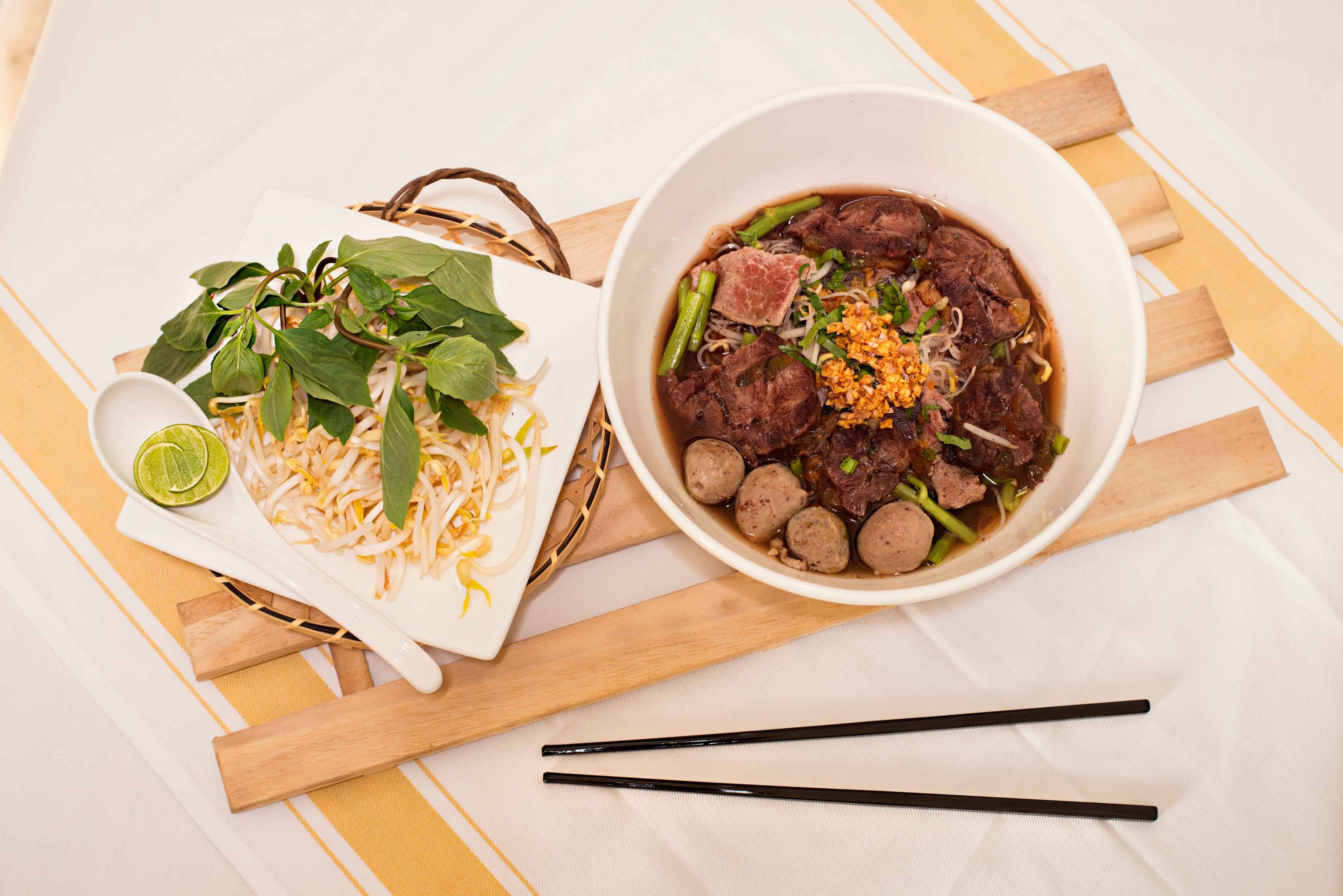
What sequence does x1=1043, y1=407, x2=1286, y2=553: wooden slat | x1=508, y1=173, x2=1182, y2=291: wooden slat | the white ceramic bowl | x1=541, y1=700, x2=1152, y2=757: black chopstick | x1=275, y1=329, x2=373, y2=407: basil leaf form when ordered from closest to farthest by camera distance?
1. the white ceramic bowl
2. x1=275, y1=329, x2=373, y2=407: basil leaf
3. x1=541, y1=700, x2=1152, y2=757: black chopstick
4. x1=1043, y1=407, x2=1286, y2=553: wooden slat
5. x1=508, y1=173, x2=1182, y2=291: wooden slat

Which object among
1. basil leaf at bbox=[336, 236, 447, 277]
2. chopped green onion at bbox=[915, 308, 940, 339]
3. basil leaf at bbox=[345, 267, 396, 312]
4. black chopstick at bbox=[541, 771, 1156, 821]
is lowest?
black chopstick at bbox=[541, 771, 1156, 821]

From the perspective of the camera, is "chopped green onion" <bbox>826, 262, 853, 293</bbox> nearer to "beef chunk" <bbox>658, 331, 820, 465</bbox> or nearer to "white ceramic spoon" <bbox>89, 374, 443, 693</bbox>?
"beef chunk" <bbox>658, 331, 820, 465</bbox>

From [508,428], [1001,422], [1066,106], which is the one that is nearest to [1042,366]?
[1001,422]

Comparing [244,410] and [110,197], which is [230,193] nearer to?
[110,197]

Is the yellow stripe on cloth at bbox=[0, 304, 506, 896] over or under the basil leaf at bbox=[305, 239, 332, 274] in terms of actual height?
under

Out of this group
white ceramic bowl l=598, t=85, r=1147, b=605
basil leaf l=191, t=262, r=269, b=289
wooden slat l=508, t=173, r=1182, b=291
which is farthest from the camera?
wooden slat l=508, t=173, r=1182, b=291

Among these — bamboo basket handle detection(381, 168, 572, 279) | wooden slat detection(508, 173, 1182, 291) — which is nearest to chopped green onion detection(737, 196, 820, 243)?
wooden slat detection(508, 173, 1182, 291)

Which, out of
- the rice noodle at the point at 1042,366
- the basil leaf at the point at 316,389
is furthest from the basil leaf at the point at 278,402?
the rice noodle at the point at 1042,366

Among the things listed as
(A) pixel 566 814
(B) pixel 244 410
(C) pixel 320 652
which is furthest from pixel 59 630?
(A) pixel 566 814

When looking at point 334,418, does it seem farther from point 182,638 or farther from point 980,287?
point 980,287
